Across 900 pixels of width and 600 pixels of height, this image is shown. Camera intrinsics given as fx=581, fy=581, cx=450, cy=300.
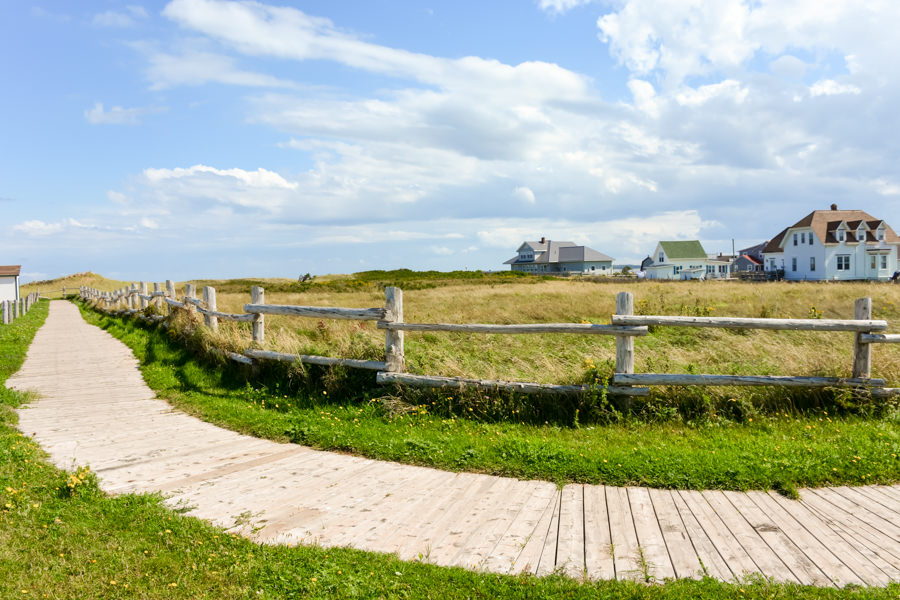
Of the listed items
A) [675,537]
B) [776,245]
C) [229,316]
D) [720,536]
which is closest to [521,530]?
[675,537]

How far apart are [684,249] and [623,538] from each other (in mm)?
87767

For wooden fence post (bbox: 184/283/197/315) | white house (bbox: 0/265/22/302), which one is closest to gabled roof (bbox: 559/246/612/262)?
white house (bbox: 0/265/22/302)

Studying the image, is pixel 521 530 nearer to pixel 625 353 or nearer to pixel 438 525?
pixel 438 525

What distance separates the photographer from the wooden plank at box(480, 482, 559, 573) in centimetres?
423

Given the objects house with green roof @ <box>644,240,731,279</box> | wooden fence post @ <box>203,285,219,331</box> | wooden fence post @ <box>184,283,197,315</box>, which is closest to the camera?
wooden fence post @ <box>203,285,219,331</box>

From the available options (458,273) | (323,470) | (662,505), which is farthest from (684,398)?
(458,273)

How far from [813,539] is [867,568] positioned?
453mm

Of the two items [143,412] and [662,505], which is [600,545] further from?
[143,412]

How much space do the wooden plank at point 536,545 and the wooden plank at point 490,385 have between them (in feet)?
9.03

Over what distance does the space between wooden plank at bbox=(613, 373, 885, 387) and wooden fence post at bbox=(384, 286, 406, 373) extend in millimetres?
3201

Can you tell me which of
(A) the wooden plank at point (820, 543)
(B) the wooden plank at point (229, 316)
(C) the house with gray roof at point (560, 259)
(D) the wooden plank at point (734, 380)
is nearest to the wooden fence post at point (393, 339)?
(D) the wooden plank at point (734, 380)

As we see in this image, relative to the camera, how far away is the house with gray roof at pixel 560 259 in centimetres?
9606

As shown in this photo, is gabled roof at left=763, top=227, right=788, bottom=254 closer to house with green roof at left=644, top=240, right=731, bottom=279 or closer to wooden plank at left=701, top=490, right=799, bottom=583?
house with green roof at left=644, top=240, right=731, bottom=279

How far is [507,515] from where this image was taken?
506 centimetres
